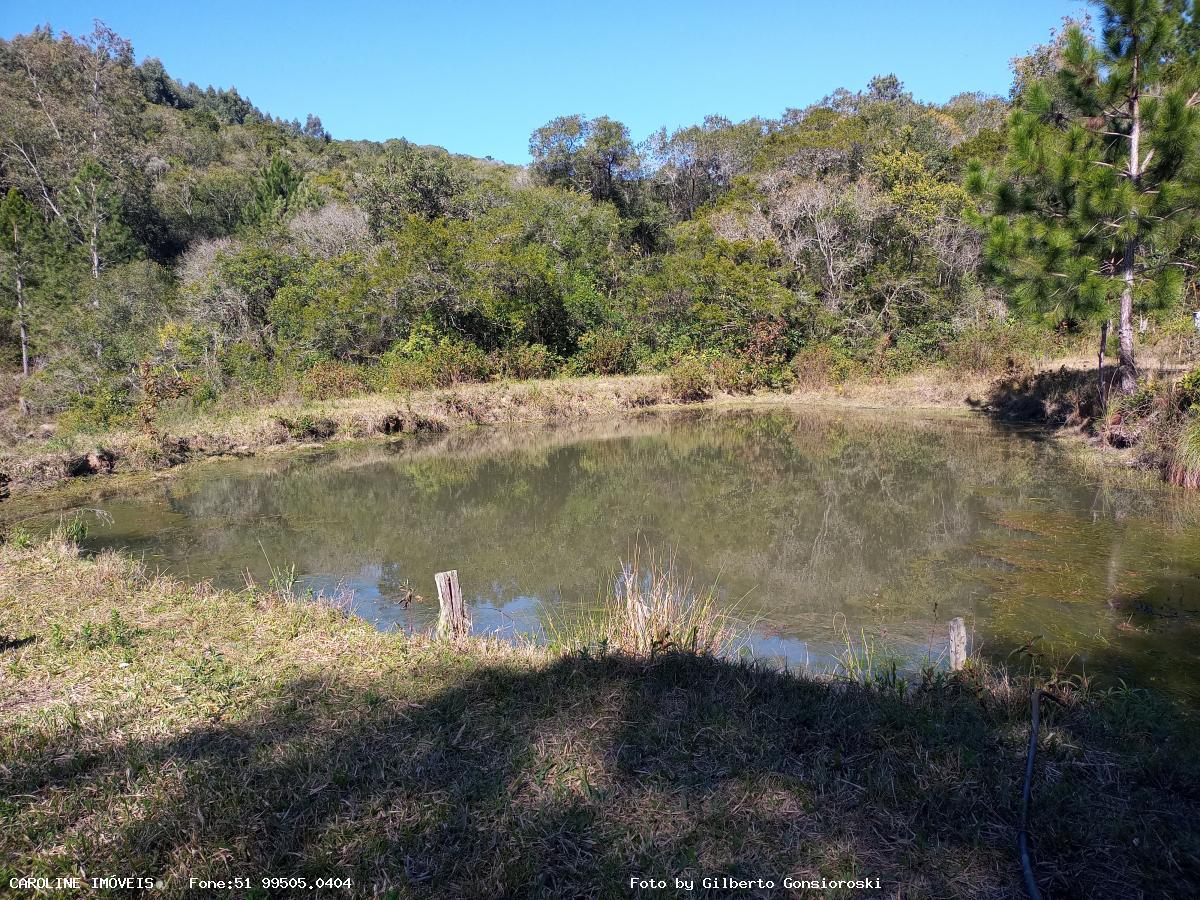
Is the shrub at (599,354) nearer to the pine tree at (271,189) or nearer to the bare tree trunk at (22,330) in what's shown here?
the bare tree trunk at (22,330)

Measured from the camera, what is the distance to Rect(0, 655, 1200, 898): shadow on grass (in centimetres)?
224

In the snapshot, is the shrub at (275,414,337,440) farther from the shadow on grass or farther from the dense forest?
the shadow on grass

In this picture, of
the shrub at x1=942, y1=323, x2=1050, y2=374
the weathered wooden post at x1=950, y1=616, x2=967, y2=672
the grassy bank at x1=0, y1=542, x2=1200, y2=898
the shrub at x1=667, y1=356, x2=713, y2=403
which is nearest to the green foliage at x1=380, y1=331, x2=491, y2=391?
the shrub at x1=667, y1=356, x2=713, y2=403

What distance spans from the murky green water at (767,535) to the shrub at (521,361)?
20.4ft

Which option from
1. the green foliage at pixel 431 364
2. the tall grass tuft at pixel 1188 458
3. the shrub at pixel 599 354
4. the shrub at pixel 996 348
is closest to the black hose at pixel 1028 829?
the tall grass tuft at pixel 1188 458

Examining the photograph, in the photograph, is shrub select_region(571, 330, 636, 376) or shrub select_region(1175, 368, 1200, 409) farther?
shrub select_region(571, 330, 636, 376)

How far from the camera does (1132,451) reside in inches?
386

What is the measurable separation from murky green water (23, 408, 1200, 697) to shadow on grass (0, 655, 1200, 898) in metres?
1.86

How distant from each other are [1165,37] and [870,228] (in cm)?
1135

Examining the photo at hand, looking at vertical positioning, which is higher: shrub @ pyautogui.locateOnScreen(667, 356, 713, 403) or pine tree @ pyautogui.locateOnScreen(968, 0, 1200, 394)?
pine tree @ pyautogui.locateOnScreen(968, 0, 1200, 394)


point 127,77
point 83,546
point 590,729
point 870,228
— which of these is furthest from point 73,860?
point 127,77

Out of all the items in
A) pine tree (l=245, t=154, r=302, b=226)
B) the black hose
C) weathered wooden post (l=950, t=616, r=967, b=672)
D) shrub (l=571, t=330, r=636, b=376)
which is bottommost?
weathered wooden post (l=950, t=616, r=967, b=672)

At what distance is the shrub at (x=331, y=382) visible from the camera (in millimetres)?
16625

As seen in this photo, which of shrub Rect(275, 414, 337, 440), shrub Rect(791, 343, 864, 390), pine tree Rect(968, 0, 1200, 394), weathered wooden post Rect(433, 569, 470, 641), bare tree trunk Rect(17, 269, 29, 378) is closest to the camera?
weathered wooden post Rect(433, 569, 470, 641)
